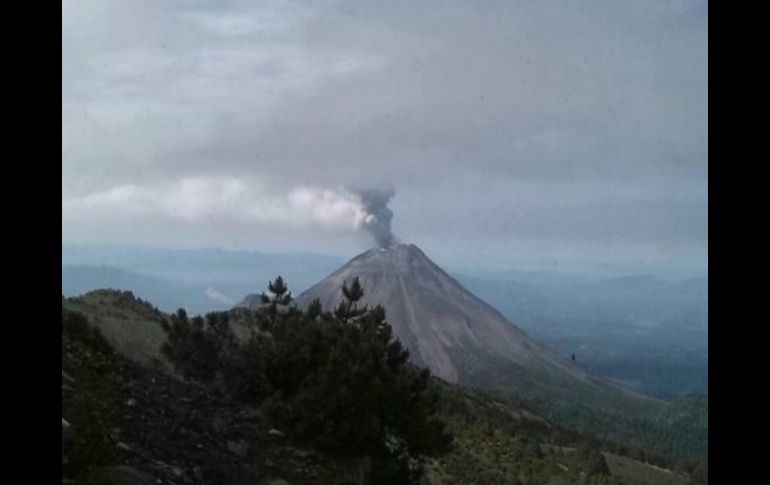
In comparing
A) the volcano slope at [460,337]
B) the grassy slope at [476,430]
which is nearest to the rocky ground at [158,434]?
the grassy slope at [476,430]

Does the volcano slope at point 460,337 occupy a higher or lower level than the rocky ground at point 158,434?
higher

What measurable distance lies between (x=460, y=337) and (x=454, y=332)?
50 millimetres

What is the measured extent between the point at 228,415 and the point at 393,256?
1.14m

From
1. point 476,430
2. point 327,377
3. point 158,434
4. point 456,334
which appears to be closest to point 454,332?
point 456,334

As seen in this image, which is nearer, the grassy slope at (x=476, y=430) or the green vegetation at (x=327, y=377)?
the green vegetation at (x=327, y=377)

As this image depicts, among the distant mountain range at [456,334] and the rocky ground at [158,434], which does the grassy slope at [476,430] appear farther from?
the distant mountain range at [456,334]

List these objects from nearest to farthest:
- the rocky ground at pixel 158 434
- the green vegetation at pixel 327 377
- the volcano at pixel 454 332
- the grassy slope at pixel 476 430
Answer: the volcano at pixel 454 332 < the rocky ground at pixel 158 434 < the green vegetation at pixel 327 377 < the grassy slope at pixel 476 430

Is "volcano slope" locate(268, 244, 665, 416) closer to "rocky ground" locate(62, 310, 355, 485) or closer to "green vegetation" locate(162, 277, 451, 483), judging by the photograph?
"green vegetation" locate(162, 277, 451, 483)

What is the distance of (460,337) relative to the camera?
3.03 m

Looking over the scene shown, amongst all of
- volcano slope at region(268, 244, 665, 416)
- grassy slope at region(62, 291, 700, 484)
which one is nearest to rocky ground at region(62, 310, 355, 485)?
grassy slope at region(62, 291, 700, 484)

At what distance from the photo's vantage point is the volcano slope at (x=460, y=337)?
2.52 metres

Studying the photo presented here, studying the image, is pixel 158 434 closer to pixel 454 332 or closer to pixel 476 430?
pixel 454 332
